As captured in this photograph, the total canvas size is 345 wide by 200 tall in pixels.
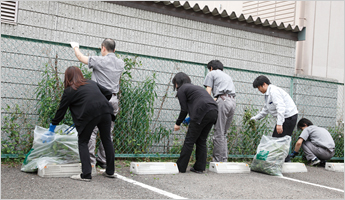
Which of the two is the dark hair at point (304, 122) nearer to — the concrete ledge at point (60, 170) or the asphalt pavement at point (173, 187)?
the asphalt pavement at point (173, 187)

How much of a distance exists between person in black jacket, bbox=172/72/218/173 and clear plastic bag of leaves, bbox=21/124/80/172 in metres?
1.60

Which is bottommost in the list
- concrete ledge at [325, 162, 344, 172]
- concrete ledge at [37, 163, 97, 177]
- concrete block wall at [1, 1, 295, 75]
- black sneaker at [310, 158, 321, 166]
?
concrete ledge at [325, 162, 344, 172]

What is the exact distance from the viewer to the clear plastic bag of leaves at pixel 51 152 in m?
4.26

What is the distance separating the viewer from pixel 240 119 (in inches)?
274

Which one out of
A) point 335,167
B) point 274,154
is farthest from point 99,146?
point 335,167

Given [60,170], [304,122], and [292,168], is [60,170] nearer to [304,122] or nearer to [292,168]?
[292,168]

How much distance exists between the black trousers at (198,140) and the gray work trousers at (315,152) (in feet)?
9.74

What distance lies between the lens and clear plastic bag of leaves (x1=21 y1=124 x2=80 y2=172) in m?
4.26

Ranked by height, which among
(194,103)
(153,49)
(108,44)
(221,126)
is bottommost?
(221,126)

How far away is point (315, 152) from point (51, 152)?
207 inches

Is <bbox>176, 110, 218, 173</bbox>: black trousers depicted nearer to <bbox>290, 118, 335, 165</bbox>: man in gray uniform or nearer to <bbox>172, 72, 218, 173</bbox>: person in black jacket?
<bbox>172, 72, 218, 173</bbox>: person in black jacket

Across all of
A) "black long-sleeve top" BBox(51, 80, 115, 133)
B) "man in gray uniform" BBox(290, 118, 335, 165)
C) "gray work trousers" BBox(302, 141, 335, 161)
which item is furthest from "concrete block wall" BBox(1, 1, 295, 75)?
"black long-sleeve top" BBox(51, 80, 115, 133)

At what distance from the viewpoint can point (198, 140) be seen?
5.25 m

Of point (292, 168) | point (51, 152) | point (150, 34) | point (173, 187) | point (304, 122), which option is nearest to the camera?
point (173, 187)
